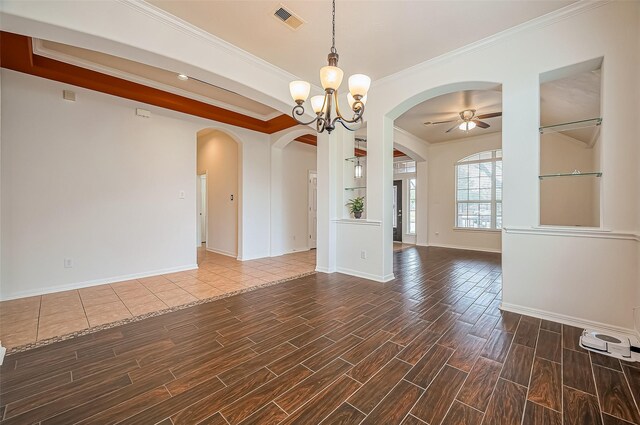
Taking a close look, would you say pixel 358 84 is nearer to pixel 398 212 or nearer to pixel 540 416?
pixel 540 416

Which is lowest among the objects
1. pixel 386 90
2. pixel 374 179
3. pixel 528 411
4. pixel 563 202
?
pixel 528 411

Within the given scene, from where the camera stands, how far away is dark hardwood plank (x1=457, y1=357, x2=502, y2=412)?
1.56 m

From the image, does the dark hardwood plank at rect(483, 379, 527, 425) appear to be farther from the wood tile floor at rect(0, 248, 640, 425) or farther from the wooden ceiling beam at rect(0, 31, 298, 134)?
the wooden ceiling beam at rect(0, 31, 298, 134)

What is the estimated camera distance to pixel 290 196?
22.5ft

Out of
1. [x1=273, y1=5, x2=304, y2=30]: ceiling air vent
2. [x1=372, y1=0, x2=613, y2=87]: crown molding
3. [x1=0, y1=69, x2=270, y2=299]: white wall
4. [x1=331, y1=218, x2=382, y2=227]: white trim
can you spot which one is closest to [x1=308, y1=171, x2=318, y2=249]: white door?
[x1=331, y1=218, x2=382, y2=227]: white trim

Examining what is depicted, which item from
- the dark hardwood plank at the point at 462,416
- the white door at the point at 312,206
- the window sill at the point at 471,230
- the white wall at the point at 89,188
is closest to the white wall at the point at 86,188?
the white wall at the point at 89,188

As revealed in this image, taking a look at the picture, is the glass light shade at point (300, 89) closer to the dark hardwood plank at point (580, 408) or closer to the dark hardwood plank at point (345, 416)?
the dark hardwood plank at point (345, 416)

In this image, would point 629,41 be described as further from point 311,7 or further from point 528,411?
point 528,411

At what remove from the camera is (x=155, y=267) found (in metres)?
4.50

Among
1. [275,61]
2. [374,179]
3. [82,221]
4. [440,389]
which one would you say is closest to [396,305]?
[440,389]

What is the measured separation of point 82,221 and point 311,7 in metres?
4.26

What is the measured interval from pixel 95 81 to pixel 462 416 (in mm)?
5354

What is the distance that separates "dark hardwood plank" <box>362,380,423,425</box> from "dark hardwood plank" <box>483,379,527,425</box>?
39 centimetres

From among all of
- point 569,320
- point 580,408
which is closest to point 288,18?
point 580,408
